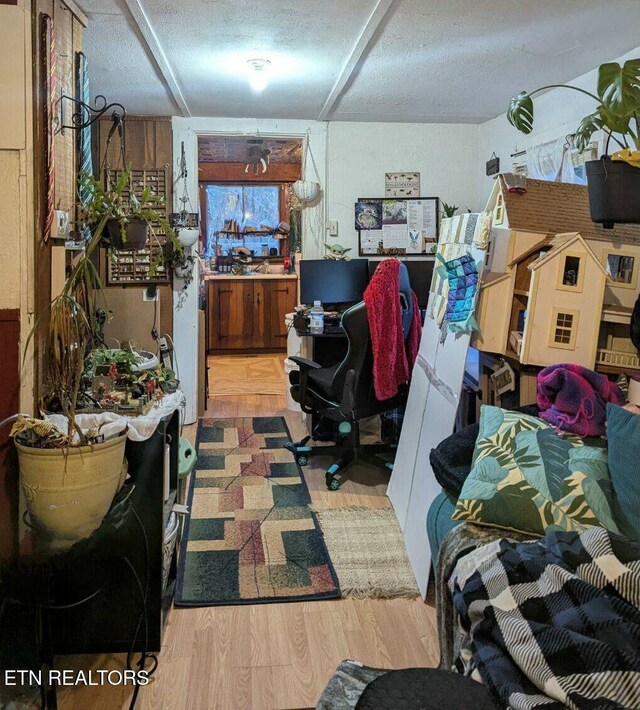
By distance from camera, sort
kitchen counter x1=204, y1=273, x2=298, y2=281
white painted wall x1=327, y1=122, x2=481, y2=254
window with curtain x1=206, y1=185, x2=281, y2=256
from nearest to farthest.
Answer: white painted wall x1=327, y1=122, x2=481, y2=254
kitchen counter x1=204, y1=273, x2=298, y2=281
window with curtain x1=206, y1=185, x2=281, y2=256

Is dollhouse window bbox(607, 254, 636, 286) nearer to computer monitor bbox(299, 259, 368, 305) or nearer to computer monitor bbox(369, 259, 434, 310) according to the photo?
computer monitor bbox(369, 259, 434, 310)

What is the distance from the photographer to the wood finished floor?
198 centimetres

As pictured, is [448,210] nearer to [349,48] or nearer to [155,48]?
[349,48]

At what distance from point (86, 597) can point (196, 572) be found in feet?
2.31

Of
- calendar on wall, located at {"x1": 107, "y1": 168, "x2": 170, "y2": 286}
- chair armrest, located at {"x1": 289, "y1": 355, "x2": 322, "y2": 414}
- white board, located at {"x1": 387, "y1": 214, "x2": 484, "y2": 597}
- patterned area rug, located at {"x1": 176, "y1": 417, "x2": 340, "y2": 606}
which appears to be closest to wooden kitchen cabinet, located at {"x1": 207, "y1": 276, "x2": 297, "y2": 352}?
calendar on wall, located at {"x1": 107, "y1": 168, "x2": 170, "y2": 286}

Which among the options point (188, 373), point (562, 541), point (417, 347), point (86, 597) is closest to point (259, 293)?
point (188, 373)

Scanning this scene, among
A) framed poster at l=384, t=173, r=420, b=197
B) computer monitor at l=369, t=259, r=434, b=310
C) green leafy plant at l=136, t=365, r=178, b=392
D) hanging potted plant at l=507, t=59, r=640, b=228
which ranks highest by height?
framed poster at l=384, t=173, r=420, b=197

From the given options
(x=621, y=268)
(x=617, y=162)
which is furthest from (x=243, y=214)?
(x=617, y=162)

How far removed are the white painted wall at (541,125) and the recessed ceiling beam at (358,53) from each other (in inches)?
37.5

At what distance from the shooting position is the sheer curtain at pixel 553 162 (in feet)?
11.4

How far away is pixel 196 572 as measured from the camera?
8.89ft

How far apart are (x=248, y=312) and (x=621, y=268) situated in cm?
537

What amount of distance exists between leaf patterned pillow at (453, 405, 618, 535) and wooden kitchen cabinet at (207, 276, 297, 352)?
558 cm

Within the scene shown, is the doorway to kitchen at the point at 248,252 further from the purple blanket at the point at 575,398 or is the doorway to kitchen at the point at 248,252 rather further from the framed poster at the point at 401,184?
the purple blanket at the point at 575,398
